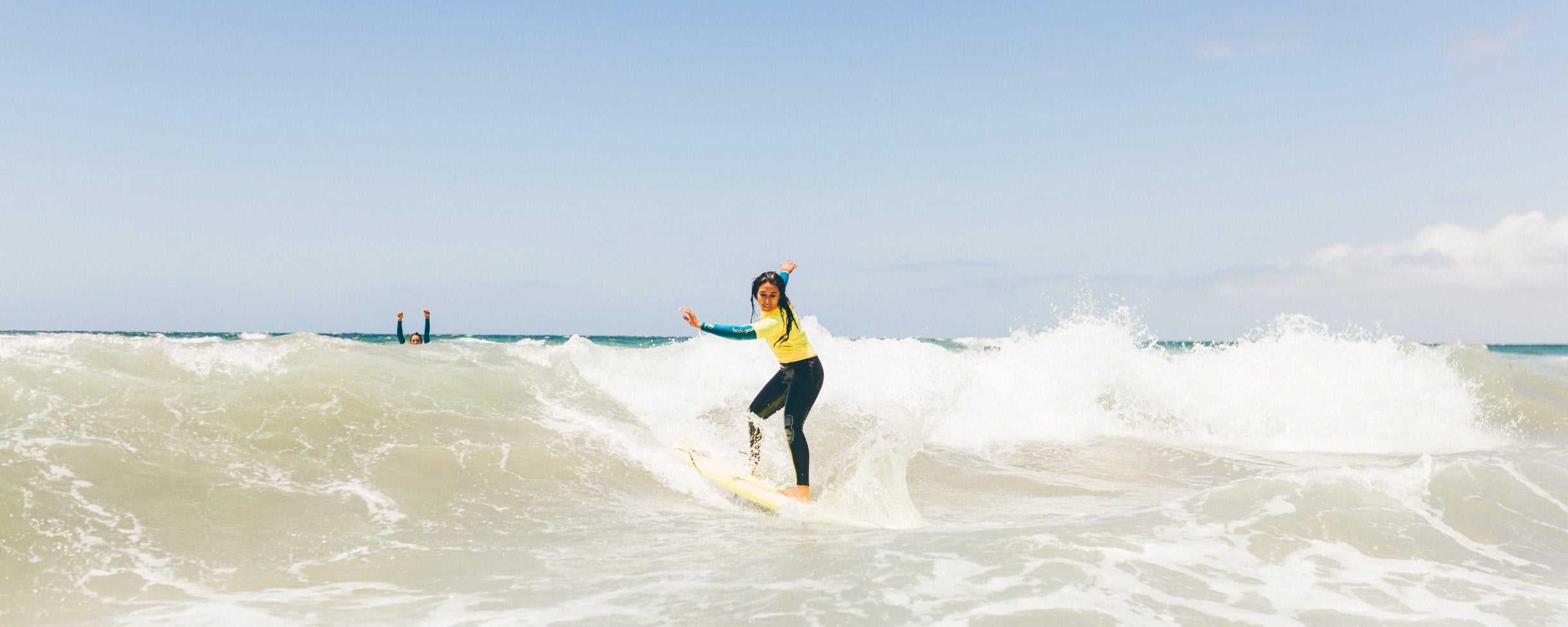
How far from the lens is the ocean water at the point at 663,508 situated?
4293mm

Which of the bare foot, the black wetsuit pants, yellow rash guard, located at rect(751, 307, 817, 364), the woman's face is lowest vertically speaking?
the bare foot

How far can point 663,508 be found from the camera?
23.0 ft

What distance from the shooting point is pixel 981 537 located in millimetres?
5266

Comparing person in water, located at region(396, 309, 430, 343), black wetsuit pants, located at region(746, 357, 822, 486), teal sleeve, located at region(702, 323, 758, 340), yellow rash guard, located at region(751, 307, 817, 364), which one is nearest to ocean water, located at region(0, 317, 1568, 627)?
black wetsuit pants, located at region(746, 357, 822, 486)

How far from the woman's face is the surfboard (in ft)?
5.37

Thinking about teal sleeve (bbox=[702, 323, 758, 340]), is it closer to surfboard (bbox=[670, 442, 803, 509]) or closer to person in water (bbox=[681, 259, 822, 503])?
person in water (bbox=[681, 259, 822, 503])

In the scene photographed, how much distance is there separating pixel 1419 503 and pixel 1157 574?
338cm

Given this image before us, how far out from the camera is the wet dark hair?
21.8 ft

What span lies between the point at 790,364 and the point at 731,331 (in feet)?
3.00

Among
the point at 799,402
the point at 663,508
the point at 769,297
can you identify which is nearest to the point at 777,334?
the point at 769,297

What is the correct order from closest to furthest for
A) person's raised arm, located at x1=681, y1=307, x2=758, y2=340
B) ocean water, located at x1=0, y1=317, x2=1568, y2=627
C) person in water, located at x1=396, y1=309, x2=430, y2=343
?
ocean water, located at x1=0, y1=317, x2=1568, y2=627 < person's raised arm, located at x1=681, y1=307, x2=758, y2=340 < person in water, located at x1=396, y1=309, x2=430, y2=343

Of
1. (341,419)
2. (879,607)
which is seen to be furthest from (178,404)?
(879,607)

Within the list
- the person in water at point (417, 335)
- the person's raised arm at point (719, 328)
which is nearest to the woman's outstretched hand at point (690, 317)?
the person's raised arm at point (719, 328)

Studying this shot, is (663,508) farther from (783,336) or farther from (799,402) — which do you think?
(783,336)
